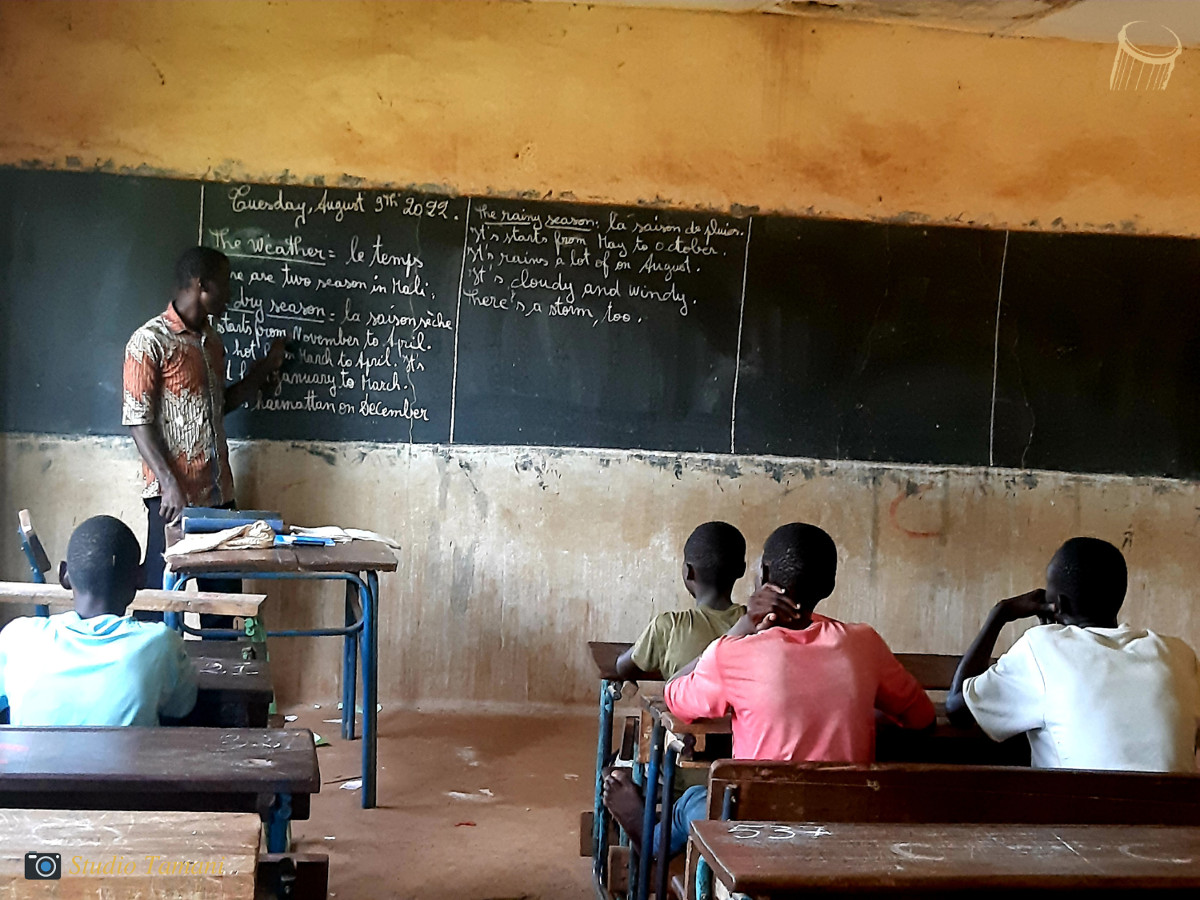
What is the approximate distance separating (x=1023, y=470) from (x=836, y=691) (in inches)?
125

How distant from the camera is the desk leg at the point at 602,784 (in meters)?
3.04

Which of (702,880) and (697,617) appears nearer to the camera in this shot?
(702,880)

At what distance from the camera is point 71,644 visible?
2.21 metres

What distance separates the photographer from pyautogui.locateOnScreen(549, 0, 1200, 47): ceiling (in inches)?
182

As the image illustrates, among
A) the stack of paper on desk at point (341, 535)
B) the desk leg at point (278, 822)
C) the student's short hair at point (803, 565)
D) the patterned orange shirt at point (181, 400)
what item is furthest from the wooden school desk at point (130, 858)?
the patterned orange shirt at point (181, 400)

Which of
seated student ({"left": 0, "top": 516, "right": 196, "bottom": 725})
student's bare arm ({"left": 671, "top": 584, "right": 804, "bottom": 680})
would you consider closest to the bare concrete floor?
seated student ({"left": 0, "top": 516, "right": 196, "bottom": 725})

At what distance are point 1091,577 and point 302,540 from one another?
245cm

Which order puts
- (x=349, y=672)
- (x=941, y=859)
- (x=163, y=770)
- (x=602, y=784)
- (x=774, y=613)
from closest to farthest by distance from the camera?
(x=941, y=859), (x=163, y=770), (x=774, y=613), (x=602, y=784), (x=349, y=672)

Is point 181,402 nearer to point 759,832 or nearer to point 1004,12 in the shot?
point 759,832

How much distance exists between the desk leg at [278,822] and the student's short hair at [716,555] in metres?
1.23

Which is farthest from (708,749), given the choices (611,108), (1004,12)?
(1004,12)

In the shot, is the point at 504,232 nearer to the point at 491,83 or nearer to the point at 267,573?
the point at 491,83

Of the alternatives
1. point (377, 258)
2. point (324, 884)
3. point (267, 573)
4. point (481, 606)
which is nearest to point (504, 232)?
point (377, 258)

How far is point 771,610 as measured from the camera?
2.32 metres
